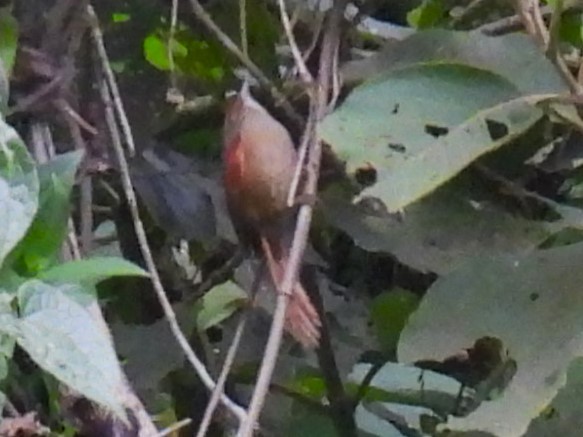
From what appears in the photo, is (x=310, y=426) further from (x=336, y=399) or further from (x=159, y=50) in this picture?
(x=159, y=50)

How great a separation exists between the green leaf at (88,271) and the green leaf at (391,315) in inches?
12.4

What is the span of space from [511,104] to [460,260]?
0.34 ft

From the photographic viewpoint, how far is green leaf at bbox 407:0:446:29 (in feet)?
3.12

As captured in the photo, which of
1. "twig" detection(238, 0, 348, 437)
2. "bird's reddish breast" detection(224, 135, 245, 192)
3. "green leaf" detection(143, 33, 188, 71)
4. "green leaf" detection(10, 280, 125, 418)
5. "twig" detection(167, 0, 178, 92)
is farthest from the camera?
"green leaf" detection(143, 33, 188, 71)

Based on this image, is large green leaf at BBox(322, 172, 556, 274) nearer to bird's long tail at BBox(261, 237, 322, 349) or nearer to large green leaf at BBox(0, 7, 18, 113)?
bird's long tail at BBox(261, 237, 322, 349)

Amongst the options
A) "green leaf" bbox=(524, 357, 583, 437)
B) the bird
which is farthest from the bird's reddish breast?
"green leaf" bbox=(524, 357, 583, 437)

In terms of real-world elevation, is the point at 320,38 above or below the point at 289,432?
above

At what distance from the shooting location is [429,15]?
3.15 ft

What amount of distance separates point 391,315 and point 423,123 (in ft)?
0.73

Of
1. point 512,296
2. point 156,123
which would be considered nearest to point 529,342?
point 512,296

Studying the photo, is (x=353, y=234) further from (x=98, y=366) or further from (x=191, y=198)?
(x=98, y=366)

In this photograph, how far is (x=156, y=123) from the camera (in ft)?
3.07

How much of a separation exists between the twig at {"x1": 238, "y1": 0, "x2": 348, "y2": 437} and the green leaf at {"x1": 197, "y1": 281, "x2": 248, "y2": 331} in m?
0.15

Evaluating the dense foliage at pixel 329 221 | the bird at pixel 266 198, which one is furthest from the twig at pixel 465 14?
the bird at pixel 266 198
